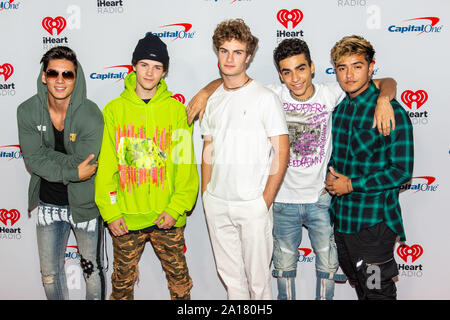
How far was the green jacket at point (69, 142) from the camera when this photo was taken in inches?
96.7

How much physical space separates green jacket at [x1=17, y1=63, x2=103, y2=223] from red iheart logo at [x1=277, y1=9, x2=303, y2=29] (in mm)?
1463

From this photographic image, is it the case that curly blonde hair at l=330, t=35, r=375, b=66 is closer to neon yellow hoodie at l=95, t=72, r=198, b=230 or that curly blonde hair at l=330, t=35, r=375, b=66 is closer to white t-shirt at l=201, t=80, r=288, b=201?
white t-shirt at l=201, t=80, r=288, b=201

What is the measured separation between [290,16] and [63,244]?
2279mm

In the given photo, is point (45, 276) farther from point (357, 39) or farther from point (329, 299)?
point (357, 39)

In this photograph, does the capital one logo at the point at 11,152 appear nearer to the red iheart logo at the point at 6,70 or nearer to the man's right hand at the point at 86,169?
the red iheart logo at the point at 6,70

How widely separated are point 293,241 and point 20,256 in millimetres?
2255

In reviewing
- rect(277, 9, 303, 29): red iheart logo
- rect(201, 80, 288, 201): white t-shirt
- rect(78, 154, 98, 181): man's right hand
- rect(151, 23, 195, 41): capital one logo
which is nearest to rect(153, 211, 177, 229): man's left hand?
rect(201, 80, 288, 201): white t-shirt

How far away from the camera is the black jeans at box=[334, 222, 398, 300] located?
231 cm

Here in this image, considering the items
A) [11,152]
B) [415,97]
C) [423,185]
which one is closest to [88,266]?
[11,152]

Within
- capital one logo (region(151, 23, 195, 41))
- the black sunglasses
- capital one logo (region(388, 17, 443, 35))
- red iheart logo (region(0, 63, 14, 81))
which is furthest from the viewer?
red iheart logo (region(0, 63, 14, 81))

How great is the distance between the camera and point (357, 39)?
235 cm

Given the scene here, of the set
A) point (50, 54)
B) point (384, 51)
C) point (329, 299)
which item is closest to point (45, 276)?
point (50, 54)

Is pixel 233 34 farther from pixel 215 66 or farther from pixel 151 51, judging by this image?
pixel 215 66

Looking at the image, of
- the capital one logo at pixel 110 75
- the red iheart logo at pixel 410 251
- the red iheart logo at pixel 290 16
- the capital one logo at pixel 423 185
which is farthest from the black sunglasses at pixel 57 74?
the red iheart logo at pixel 410 251
